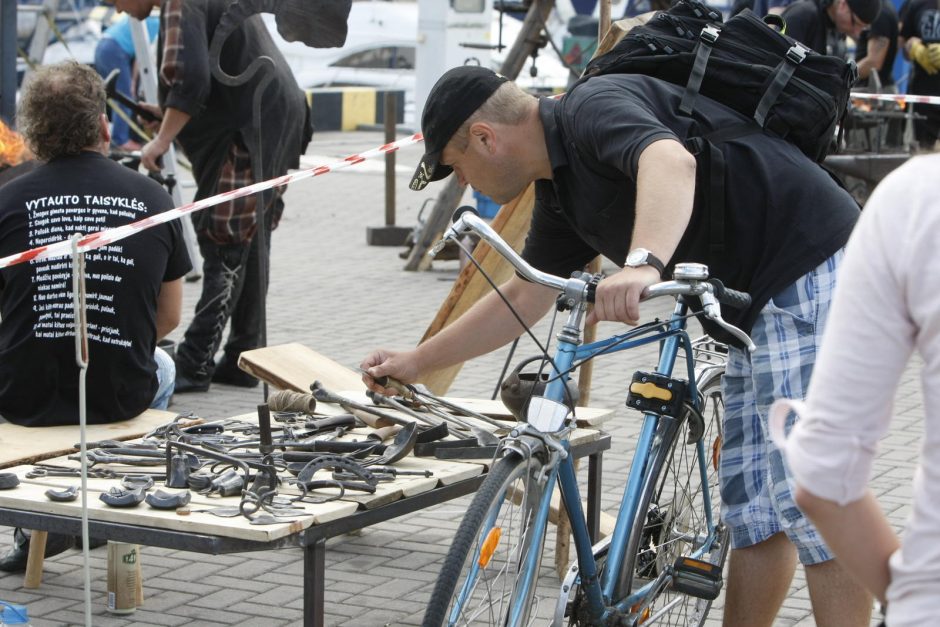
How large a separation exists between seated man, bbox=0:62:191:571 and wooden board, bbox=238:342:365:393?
1.04ft

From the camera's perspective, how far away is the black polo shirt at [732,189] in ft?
9.93

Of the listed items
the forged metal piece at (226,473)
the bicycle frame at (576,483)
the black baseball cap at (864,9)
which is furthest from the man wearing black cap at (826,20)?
the forged metal piece at (226,473)

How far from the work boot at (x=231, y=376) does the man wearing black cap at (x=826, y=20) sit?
13.2 ft

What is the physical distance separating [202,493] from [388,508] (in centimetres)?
43

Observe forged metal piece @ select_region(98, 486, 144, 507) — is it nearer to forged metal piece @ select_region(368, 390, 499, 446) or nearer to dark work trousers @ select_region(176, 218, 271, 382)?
forged metal piece @ select_region(368, 390, 499, 446)

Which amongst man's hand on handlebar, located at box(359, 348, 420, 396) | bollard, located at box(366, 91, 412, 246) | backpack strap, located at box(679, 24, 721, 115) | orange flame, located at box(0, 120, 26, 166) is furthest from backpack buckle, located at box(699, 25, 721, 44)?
bollard, located at box(366, 91, 412, 246)

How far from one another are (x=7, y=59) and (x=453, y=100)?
4.50 metres

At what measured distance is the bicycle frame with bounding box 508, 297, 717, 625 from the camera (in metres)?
2.83

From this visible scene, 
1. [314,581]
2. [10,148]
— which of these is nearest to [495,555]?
[314,581]

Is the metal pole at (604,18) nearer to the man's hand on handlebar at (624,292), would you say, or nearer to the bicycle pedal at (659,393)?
the bicycle pedal at (659,393)

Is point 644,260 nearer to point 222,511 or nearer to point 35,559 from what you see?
point 222,511

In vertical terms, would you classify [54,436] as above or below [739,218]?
below

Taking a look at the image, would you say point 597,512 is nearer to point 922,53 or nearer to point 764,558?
point 764,558

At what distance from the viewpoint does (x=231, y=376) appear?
7004 millimetres
